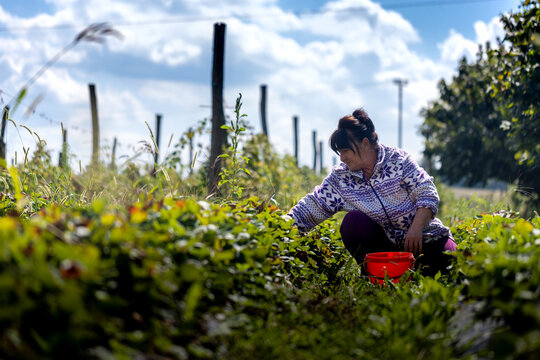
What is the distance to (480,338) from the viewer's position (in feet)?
6.61

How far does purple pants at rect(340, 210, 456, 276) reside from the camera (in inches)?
149

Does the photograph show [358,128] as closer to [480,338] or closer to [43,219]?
[480,338]

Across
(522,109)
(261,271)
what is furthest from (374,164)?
(522,109)

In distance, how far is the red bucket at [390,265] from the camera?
340cm

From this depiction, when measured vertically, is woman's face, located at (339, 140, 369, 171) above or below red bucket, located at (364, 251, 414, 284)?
above

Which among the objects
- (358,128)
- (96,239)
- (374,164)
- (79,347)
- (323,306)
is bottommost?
(323,306)

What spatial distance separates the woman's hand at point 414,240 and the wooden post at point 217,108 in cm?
282

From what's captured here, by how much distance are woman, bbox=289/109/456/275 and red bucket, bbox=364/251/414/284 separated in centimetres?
28

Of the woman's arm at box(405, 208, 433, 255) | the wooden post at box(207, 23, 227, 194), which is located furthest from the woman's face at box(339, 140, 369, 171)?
the wooden post at box(207, 23, 227, 194)

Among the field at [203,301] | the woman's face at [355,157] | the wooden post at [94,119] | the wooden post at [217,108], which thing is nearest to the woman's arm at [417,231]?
the woman's face at [355,157]

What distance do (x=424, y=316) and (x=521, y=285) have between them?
0.56 meters

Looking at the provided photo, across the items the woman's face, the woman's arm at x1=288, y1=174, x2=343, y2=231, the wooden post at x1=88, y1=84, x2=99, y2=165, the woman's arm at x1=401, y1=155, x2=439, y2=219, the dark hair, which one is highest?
the wooden post at x1=88, y1=84, x2=99, y2=165

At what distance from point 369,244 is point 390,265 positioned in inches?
17.5

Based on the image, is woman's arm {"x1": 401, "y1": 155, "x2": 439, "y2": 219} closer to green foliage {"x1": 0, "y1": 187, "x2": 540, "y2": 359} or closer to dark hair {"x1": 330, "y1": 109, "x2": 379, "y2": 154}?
dark hair {"x1": 330, "y1": 109, "x2": 379, "y2": 154}
